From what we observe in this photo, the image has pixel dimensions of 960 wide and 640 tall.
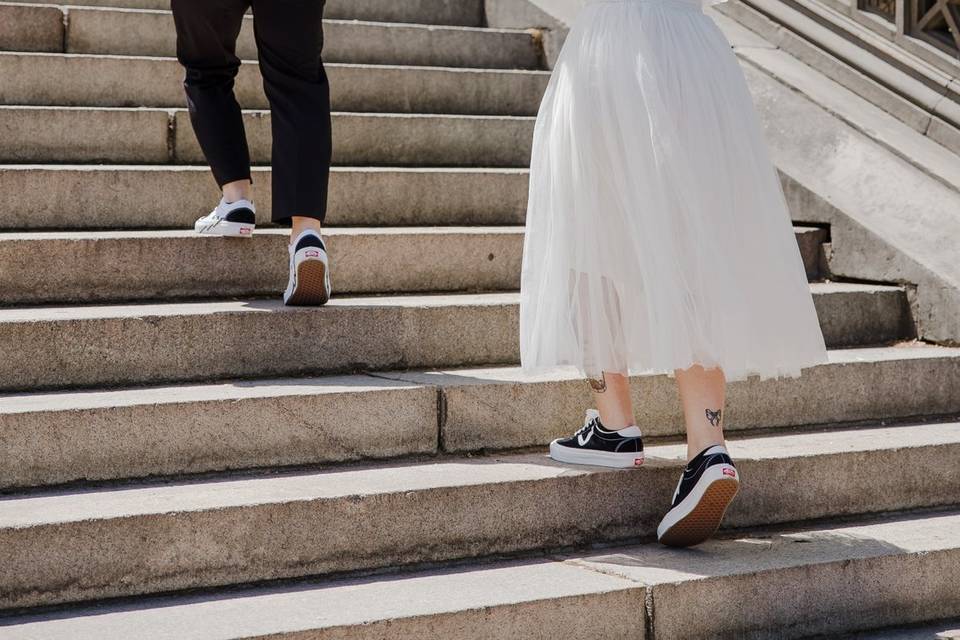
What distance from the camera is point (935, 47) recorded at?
5691mm

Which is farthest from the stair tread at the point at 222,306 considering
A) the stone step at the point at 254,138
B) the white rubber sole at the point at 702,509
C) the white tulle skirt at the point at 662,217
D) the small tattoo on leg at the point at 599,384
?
the white rubber sole at the point at 702,509

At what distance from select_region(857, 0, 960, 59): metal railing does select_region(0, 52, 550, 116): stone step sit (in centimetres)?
169

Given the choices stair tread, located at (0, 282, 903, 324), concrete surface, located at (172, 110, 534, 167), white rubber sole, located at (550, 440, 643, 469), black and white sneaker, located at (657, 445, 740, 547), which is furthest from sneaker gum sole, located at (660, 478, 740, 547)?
concrete surface, located at (172, 110, 534, 167)

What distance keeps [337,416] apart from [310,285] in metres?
0.60

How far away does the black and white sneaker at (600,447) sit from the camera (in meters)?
3.72

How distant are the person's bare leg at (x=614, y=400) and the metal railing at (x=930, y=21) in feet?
9.39

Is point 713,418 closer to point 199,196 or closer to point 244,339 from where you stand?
point 244,339

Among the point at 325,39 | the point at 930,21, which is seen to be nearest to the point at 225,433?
the point at 325,39

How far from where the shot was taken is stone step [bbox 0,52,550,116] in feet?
17.4

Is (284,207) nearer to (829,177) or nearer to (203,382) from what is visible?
(203,382)

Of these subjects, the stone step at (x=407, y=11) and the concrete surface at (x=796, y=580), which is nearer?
the concrete surface at (x=796, y=580)

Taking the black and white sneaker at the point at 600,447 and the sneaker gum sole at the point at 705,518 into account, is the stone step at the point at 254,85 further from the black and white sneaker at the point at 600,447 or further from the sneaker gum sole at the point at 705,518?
the sneaker gum sole at the point at 705,518

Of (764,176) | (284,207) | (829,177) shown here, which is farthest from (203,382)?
(829,177)

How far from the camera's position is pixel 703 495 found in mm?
3373
